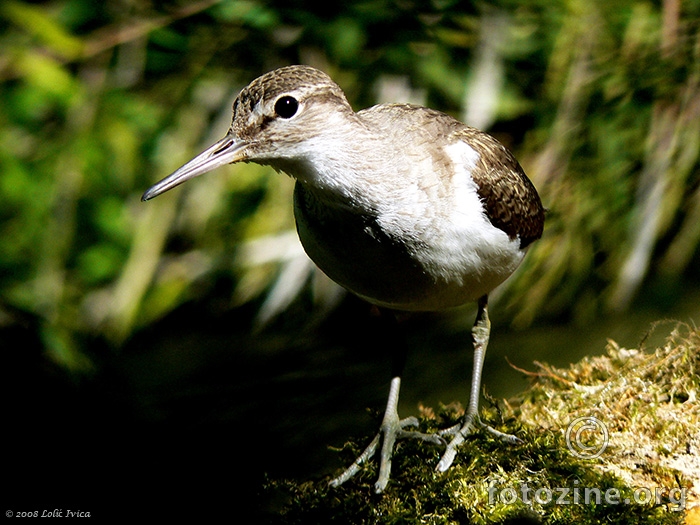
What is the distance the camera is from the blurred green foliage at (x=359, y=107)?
5852 mm

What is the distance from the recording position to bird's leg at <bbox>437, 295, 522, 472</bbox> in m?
3.13

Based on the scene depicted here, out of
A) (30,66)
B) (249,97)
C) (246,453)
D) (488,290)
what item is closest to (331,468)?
(246,453)

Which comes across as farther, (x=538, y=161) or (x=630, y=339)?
(x=538, y=161)


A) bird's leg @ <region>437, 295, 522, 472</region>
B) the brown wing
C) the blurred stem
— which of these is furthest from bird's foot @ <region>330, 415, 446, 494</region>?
the blurred stem

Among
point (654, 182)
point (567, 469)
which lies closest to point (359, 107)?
point (654, 182)

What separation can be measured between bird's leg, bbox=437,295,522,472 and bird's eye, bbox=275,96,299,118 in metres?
1.46

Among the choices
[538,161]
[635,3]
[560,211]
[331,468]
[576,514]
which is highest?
[635,3]

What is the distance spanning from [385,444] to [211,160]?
1.42 m

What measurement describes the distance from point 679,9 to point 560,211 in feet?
5.87

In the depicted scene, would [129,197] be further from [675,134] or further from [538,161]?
[675,134]

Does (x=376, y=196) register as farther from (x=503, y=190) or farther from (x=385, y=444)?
(x=385, y=444)

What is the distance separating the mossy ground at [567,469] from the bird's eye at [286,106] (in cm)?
149

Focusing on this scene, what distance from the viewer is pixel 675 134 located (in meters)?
5.87

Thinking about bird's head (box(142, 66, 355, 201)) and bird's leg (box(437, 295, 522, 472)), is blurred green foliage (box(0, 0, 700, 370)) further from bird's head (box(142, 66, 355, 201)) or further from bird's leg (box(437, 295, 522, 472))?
bird's head (box(142, 66, 355, 201))
